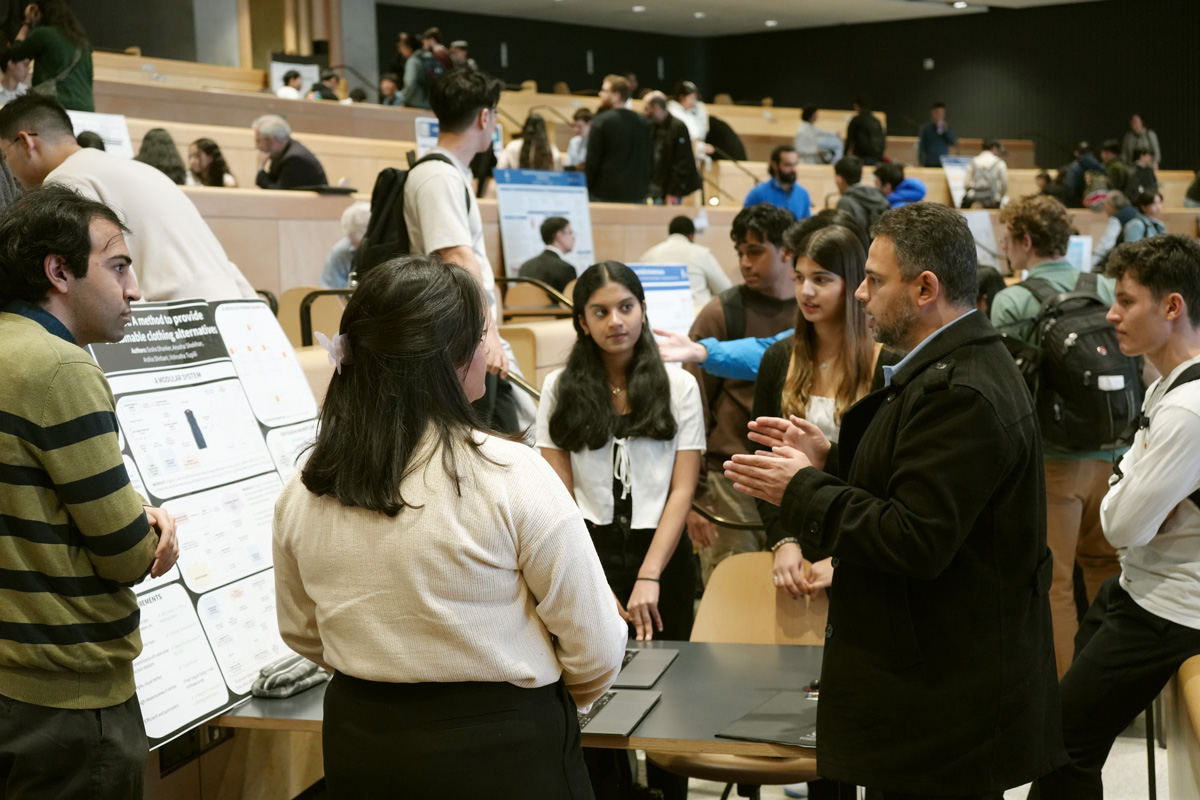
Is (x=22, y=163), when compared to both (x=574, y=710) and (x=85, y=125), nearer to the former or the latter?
(x=574, y=710)

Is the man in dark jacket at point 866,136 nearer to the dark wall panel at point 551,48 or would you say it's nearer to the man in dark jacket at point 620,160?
the man in dark jacket at point 620,160

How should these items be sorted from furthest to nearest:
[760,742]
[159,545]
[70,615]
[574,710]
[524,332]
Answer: [524,332] < [760,742] < [159,545] < [70,615] < [574,710]

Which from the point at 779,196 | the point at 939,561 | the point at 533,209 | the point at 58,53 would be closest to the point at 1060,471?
the point at 939,561

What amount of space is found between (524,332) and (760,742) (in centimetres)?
308

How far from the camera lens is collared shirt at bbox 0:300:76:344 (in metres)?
1.80

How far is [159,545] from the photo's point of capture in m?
1.90

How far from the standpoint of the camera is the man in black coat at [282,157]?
751 centimetres

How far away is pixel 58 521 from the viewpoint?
5.75 ft

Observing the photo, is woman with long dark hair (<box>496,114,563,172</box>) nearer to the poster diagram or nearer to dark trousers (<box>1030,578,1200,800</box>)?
the poster diagram

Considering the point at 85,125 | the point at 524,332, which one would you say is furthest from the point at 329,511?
the point at 85,125

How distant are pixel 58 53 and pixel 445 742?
5.78 meters

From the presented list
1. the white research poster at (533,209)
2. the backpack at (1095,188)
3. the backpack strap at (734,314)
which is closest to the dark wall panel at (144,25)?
the white research poster at (533,209)

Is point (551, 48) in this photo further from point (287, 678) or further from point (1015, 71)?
point (287, 678)

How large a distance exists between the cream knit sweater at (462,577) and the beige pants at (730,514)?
7.75 ft
